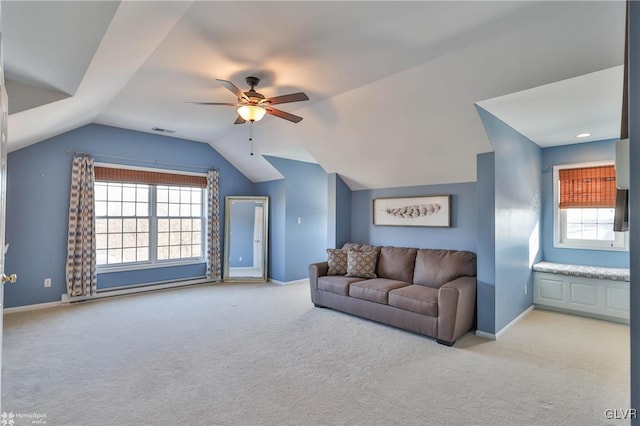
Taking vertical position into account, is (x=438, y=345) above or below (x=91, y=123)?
below

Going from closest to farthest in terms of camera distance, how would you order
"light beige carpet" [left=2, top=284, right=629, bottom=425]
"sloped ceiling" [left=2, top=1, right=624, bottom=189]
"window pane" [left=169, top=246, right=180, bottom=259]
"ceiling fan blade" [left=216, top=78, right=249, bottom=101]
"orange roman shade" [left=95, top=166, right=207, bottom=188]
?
"sloped ceiling" [left=2, top=1, right=624, bottom=189] < "light beige carpet" [left=2, top=284, right=629, bottom=425] < "ceiling fan blade" [left=216, top=78, right=249, bottom=101] < "orange roman shade" [left=95, top=166, right=207, bottom=188] < "window pane" [left=169, top=246, right=180, bottom=259]

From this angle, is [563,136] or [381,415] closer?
[381,415]

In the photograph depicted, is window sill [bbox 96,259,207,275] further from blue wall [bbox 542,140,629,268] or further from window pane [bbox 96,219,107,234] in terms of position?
blue wall [bbox 542,140,629,268]

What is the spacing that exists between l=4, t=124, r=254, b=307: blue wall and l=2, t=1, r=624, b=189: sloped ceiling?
0.49 m

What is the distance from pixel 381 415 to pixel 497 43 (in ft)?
9.38

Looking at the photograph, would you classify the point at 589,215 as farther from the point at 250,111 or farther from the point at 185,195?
the point at 185,195

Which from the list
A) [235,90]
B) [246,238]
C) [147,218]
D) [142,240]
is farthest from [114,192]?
[235,90]

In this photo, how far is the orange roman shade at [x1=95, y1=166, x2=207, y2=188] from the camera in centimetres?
526

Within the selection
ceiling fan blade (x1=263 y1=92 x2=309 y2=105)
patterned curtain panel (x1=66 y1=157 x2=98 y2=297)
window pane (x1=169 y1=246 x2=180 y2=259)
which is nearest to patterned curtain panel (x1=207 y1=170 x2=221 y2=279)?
window pane (x1=169 y1=246 x2=180 y2=259)

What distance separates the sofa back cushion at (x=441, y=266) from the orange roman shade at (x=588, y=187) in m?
2.10

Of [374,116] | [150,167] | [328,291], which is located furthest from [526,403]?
[150,167]

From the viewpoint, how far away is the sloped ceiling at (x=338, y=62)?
84.0 inches

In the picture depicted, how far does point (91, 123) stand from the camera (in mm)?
5109

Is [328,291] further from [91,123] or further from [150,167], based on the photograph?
[91,123]
